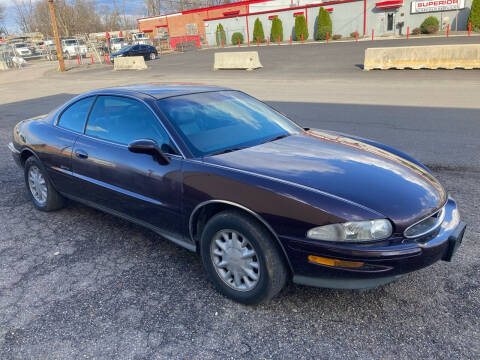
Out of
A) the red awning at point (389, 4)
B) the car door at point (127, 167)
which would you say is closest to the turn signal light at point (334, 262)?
the car door at point (127, 167)

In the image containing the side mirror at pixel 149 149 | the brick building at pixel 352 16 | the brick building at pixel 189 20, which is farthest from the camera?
the brick building at pixel 189 20

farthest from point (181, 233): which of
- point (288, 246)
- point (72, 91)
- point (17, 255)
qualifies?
point (72, 91)

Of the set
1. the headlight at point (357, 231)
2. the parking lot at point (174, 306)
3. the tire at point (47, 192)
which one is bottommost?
the parking lot at point (174, 306)

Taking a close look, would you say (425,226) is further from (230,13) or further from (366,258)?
(230,13)

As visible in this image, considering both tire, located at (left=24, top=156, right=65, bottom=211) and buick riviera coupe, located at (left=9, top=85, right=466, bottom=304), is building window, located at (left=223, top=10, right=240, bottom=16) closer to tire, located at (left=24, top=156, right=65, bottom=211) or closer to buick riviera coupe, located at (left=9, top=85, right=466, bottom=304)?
tire, located at (left=24, top=156, right=65, bottom=211)

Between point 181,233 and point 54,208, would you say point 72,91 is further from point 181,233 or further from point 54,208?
point 181,233

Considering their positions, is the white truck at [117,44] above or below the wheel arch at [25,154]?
above

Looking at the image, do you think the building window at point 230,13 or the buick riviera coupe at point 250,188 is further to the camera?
the building window at point 230,13

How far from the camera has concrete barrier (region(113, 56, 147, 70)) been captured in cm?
2744

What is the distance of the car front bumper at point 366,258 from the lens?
2439mm

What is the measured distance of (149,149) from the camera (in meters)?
3.14

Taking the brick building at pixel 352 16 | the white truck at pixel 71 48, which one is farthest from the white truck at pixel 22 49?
the brick building at pixel 352 16

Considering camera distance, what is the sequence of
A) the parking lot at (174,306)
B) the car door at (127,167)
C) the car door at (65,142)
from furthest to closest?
the car door at (65,142), the car door at (127,167), the parking lot at (174,306)

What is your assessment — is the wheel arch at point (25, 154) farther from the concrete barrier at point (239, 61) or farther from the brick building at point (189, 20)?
the brick building at point (189, 20)
